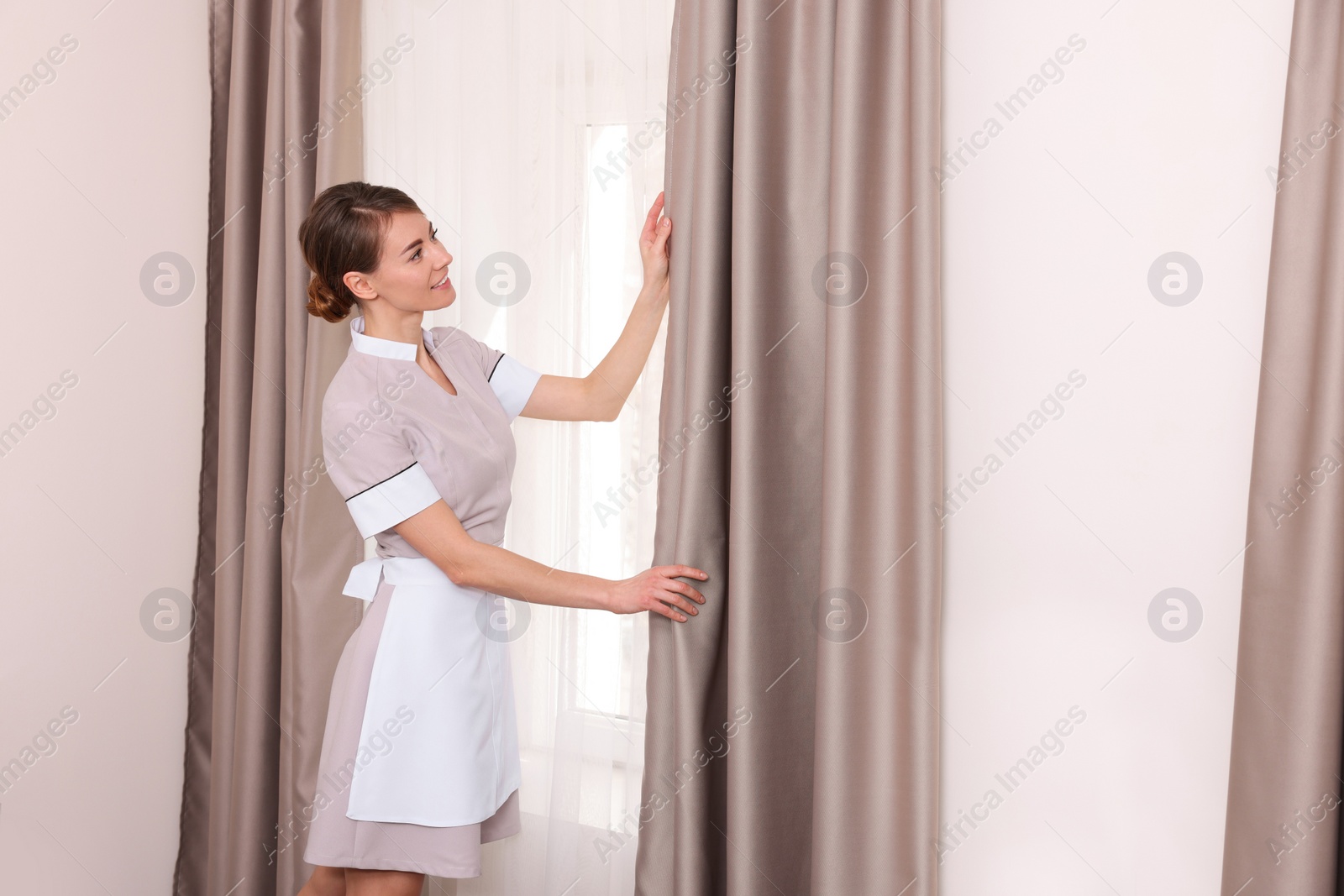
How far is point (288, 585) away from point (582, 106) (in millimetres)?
1145

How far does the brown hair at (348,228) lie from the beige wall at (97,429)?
73 centimetres

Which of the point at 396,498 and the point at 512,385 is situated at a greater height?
the point at 512,385

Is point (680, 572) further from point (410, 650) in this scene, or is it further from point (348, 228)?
point (348, 228)

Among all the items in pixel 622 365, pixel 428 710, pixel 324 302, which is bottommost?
pixel 428 710

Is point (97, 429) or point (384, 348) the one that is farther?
point (97, 429)

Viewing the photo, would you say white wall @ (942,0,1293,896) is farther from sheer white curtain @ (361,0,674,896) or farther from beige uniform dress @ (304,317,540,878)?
beige uniform dress @ (304,317,540,878)

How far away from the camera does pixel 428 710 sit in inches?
59.7

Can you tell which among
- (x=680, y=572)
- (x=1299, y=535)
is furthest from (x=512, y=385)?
(x=1299, y=535)

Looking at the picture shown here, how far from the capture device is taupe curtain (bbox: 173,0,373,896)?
197cm

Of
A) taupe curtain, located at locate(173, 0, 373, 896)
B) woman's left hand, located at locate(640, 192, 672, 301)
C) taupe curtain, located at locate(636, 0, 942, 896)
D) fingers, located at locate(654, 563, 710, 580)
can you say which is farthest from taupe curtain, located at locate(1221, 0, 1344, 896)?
taupe curtain, located at locate(173, 0, 373, 896)

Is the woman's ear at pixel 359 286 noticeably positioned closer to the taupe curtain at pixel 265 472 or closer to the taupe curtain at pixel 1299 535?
the taupe curtain at pixel 265 472

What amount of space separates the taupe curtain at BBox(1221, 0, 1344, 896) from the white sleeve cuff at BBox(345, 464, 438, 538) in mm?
1154

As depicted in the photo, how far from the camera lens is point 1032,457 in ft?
4.61

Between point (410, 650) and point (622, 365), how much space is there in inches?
23.6
